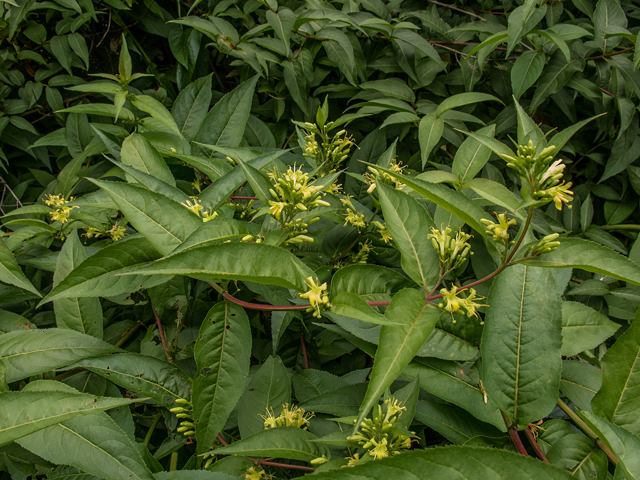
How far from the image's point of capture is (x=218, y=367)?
51.6 inches

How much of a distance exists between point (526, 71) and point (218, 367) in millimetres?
2283

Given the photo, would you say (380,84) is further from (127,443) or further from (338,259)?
(127,443)

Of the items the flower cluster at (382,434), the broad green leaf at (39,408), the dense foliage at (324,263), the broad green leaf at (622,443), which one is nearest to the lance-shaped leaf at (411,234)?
the dense foliage at (324,263)

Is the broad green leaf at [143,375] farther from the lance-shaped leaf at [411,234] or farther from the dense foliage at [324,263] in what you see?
the lance-shaped leaf at [411,234]

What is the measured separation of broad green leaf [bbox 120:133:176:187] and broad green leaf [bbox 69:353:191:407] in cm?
78

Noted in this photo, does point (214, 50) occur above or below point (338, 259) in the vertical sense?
above

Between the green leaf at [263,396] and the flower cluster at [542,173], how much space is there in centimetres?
114

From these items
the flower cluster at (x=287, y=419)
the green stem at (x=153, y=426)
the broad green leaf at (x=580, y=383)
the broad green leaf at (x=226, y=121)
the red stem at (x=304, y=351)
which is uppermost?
the broad green leaf at (x=226, y=121)

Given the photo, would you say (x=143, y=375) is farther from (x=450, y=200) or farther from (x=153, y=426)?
(x=450, y=200)

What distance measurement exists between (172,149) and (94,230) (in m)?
0.60

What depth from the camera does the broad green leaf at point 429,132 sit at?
2.12 m

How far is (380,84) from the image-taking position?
99.7 inches

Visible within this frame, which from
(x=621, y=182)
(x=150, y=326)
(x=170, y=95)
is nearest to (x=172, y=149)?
(x=150, y=326)

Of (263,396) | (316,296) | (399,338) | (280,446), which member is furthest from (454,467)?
(263,396)
